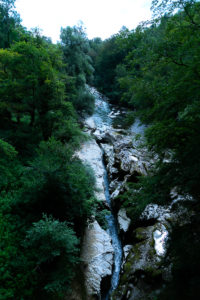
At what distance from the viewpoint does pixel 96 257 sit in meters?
5.75

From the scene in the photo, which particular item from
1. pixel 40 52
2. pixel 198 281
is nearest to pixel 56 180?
pixel 198 281

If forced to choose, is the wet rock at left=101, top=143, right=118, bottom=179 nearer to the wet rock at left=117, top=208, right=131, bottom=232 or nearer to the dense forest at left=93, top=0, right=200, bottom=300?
the wet rock at left=117, top=208, right=131, bottom=232

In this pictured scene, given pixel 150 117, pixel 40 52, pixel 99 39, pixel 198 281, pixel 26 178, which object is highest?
pixel 99 39

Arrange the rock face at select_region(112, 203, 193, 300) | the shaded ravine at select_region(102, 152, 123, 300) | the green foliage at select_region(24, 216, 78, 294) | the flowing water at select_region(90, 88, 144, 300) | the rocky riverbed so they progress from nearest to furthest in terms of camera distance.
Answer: the green foliage at select_region(24, 216, 78, 294) → the rock face at select_region(112, 203, 193, 300) → the rocky riverbed → the shaded ravine at select_region(102, 152, 123, 300) → the flowing water at select_region(90, 88, 144, 300)

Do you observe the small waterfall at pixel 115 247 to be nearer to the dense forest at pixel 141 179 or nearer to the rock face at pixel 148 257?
the rock face at pixel 148 257

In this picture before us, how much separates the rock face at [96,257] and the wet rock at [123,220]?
74cm

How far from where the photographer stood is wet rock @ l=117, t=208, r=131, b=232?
7.03 metres

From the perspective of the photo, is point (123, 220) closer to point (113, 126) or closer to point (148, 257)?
point (148, 257)

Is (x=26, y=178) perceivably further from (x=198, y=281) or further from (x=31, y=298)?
(x=198, y=281)

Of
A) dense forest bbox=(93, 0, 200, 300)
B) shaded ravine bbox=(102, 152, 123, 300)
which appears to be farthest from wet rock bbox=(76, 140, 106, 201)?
dense forest bbox=(93, 0, 200, 300)

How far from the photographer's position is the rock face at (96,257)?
4966mm

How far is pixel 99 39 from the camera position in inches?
1901

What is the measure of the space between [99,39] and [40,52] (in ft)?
155

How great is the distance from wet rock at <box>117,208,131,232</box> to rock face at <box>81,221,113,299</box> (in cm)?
74
